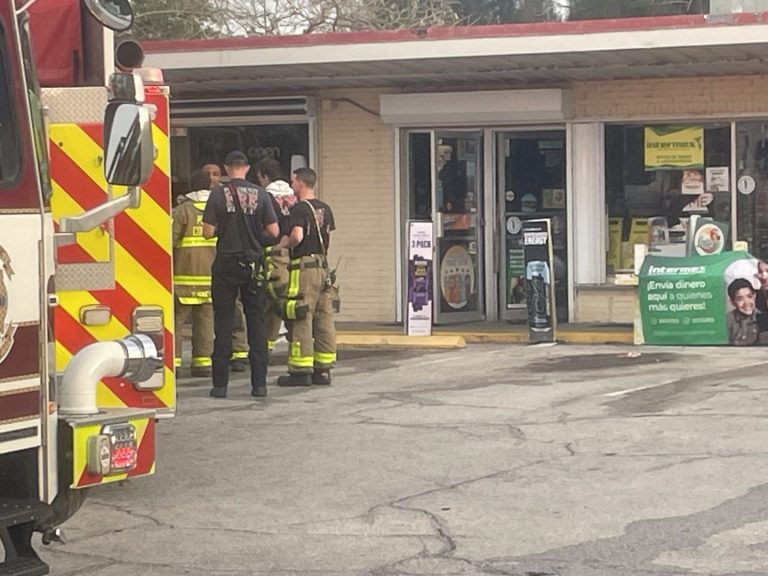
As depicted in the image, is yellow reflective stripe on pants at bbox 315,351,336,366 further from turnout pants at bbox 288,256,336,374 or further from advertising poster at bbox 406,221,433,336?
advertising poster at bbox 406,221,433,336

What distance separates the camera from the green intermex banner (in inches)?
569

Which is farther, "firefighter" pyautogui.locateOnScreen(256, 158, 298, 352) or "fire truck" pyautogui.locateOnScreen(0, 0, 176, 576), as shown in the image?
"firefighter" pyautogui.locateOnScreen(256, 158, 298, 352)

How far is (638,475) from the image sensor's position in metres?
8.20

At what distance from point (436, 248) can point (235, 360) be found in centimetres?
428

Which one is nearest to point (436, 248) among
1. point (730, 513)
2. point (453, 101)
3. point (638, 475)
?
point (453, 101)

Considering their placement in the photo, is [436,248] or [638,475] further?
[436,248]

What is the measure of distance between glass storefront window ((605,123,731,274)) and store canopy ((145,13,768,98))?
75cm

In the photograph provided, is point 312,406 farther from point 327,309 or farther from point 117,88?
point 117,88

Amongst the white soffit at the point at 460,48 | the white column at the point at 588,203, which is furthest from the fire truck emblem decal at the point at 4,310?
the white column at the point at 588,203

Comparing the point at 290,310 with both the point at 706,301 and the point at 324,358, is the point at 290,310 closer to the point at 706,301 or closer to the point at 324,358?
the point at 324,358

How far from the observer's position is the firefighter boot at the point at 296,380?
12.1 m

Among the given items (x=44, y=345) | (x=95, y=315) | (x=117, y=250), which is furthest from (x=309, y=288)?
(x=44, y=345)

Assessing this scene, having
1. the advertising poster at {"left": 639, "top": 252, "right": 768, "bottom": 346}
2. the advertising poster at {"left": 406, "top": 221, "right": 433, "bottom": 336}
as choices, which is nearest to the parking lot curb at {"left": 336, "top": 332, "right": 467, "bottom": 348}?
the advertising poster at {"left": 406, "top": 221, "right": 433, "bottom": 336}

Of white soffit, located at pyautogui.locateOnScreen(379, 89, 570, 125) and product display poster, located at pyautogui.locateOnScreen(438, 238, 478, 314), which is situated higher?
white soffit, located at pyautogui.locateOnScreen(379, 89, 570, 125)
